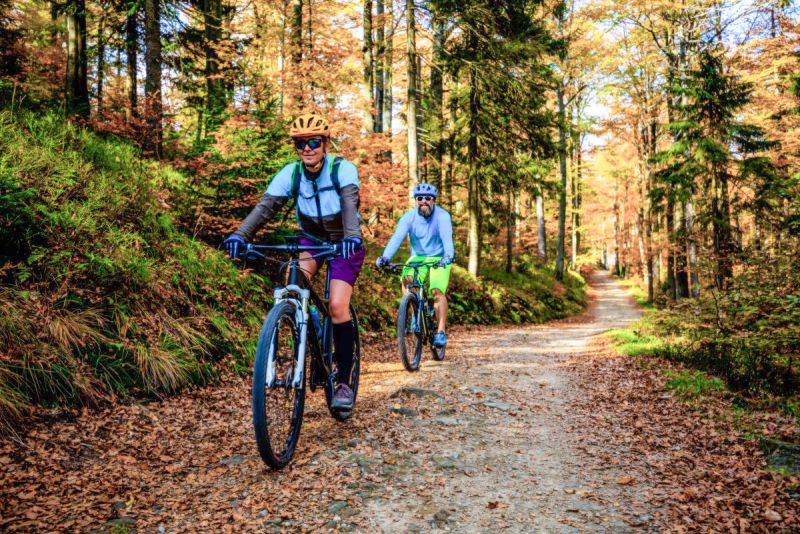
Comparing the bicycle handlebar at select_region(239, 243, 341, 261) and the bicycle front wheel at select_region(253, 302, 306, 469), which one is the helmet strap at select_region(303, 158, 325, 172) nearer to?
the bicycle handlebar at select_region(239, 243, 341, 261)

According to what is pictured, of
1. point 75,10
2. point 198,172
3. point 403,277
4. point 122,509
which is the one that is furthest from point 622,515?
point 75,10

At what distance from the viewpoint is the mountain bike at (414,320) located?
6.57 meters

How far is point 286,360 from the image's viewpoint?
3.54 m

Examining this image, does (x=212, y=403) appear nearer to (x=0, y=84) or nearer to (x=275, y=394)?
(x=275, y=394)

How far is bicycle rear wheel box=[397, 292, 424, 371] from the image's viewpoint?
6554 mm

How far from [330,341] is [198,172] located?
16.4ft

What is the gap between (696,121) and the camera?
14.8 m

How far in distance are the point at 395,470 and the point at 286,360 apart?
3.64 ft

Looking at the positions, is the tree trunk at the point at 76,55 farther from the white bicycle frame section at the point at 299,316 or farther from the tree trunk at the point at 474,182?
the tree trunk at the point at 474,182

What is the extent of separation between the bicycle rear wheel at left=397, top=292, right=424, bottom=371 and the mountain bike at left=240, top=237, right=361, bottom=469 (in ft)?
8.34

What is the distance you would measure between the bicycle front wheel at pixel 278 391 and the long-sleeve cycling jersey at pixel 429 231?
3576mm

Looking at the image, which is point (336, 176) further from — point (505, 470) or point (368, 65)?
point (368, 65)

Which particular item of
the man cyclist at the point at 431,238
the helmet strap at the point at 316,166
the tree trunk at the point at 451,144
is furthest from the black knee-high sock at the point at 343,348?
the tree trunk at the point at 451,144

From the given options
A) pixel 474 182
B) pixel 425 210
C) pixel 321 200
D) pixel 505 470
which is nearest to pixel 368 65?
pixel 474 182
